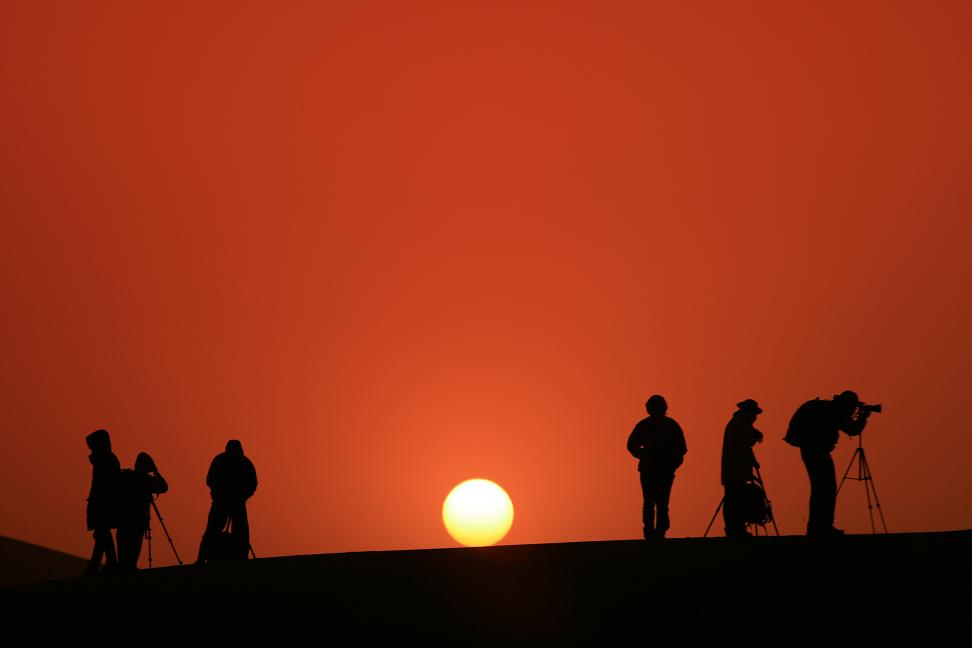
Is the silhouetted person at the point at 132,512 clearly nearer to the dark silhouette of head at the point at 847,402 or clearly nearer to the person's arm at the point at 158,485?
the person's arm at the point at 158,485

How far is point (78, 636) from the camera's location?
392 inches

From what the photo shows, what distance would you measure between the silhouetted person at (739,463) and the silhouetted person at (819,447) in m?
1.12

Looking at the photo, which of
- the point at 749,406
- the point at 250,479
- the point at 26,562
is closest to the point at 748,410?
the point at 749,406

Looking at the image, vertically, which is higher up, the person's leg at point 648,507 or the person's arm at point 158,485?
the person's arm at point 158,485

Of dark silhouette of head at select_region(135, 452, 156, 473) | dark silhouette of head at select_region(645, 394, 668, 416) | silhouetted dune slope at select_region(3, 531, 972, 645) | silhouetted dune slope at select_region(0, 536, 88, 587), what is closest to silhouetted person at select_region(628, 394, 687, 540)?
dark silhouette of head at select_region(645, 394, 668, 416)

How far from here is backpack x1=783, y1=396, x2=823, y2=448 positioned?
594 inches

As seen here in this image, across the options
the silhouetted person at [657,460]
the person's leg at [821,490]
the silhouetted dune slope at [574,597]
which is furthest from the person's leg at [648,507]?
the silhouetted dune slope at [574,597]

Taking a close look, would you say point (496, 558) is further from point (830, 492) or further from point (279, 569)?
point (830, 492)

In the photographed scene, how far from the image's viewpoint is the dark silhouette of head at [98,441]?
16.0 metres

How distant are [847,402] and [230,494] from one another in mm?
7590

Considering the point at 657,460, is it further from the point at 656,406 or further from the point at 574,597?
the point at 574,597

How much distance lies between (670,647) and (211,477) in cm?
866

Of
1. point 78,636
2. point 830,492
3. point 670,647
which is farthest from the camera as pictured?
point 830,492

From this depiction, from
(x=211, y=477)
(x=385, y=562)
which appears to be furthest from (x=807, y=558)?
(x=211, y=477)
